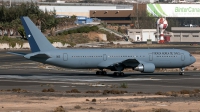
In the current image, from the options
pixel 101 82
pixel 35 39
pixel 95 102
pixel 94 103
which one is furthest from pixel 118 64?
pixel 94 103

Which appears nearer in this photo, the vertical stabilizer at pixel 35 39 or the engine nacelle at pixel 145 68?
the vertical stabilizer at pixel 35 39

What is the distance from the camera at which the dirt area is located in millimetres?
35031

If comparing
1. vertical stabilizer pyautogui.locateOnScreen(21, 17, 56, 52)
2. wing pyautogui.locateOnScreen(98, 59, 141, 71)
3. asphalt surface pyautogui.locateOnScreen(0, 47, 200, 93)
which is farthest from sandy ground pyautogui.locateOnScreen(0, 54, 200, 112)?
wing pyautogui.locateOnScreen(98, 59, 141, 71)

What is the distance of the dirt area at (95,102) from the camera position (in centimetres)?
3503

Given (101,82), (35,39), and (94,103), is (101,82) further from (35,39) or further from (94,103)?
(94,103)

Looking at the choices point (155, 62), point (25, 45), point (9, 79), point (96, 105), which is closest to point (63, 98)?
point (96, 105)

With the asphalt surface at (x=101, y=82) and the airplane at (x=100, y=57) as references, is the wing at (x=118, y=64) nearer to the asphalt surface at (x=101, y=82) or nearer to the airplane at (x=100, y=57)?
the airplane at (x=100, y=57)

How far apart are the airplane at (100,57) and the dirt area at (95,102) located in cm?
1875

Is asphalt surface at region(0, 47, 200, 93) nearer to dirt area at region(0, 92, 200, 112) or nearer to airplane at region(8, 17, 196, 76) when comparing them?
airplane at region(8, 17, 196, 76)

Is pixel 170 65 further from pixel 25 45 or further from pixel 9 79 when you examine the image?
pixel 25 45

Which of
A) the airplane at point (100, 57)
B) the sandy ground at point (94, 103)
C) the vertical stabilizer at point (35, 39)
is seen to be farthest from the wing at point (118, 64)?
the sandy ground at point (94, 103)

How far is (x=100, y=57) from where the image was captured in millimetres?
65750

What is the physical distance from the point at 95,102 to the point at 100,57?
88.8 feet

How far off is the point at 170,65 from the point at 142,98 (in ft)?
89.7
